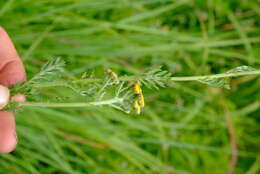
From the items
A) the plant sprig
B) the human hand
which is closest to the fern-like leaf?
the plant sprig

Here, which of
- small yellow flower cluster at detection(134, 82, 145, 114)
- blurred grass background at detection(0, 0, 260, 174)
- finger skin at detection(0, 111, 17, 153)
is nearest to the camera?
small yellow flower cluster at detection(134, 82, 145, 114)

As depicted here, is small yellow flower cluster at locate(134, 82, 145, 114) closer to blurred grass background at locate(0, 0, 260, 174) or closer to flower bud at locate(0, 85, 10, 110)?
flower bud at locate(0, 85, 10, 110)

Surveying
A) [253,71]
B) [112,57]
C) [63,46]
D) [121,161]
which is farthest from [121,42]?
[253,71]

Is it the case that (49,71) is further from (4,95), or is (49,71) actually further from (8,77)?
(8,77)

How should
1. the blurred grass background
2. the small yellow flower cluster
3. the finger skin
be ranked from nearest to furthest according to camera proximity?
the small yellow flower cluster, the finger skin, the blurred grass background

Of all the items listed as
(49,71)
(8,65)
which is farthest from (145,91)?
(49,71)

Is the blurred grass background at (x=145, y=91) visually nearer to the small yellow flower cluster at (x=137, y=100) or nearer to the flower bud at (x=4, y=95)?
the flower bud at (x=4, y=95)
